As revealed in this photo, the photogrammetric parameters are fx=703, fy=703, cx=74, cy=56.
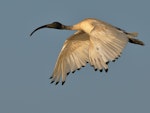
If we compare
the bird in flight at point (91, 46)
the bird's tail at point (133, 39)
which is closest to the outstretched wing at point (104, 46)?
the bird in flight at point (91, 46)

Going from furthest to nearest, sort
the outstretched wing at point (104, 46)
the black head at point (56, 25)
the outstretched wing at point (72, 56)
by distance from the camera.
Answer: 1. the black head at point (56, 25)
2. the outstretched wing at point (72, 56)
3. the outstretched wing at point (104, 46)

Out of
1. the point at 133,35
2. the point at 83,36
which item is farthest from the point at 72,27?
the point at 133,35

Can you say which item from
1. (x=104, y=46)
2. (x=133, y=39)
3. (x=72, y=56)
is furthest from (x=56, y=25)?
(x=104, y=46)

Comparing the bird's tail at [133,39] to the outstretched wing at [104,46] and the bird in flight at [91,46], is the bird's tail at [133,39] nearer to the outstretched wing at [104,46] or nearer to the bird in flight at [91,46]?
the bird in flight at [91,46]

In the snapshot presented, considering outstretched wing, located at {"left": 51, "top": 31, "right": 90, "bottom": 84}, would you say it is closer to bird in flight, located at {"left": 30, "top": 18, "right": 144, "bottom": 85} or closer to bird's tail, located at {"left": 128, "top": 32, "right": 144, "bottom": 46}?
bird in flight, located at {"left": 30, "top": 18, "right": 144, "bottom": 85}

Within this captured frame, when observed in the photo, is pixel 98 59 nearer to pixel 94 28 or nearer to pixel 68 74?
pixel 94 28

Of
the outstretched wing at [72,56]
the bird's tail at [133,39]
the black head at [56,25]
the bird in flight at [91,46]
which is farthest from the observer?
the black head at [56,25]

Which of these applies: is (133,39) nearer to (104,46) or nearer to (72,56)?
(72,56)
